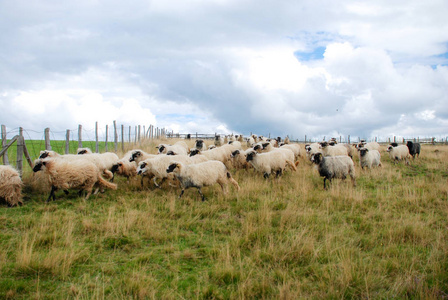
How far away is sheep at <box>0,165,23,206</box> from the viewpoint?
28.0 ft

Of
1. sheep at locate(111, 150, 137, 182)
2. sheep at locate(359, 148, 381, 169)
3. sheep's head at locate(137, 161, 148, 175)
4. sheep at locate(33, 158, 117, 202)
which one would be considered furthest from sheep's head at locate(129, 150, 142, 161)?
sheep at locate(359, 148, 381, 169)

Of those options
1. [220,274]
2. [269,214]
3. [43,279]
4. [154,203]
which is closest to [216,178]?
[154,203]

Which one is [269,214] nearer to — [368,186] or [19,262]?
[19,262]

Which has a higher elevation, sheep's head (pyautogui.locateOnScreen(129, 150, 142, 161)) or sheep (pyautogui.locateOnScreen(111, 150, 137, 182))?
sheep's head (pyautogui.locateOnScreen(129, 150, 142, 161))

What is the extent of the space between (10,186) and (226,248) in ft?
23.5

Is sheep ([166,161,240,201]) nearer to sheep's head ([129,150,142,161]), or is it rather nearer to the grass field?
the grass field

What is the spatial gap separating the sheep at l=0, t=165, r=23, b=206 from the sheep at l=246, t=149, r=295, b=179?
336 inches

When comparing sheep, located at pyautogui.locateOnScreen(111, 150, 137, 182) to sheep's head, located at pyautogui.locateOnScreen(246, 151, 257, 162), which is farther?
sheep's head, located at pyautogui.locateOnScreen(246, 151, 257, 162)

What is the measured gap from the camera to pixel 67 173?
9.27 meters

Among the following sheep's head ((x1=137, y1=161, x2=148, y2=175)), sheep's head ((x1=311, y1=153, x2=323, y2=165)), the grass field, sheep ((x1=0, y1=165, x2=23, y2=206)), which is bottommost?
the grass field

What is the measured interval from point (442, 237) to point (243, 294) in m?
4.96

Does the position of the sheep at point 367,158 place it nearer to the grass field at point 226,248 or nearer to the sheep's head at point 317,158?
the sheep's head at point 317,158

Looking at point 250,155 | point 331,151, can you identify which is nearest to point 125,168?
point 250,155

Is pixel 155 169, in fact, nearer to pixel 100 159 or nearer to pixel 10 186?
pixel 100 159
